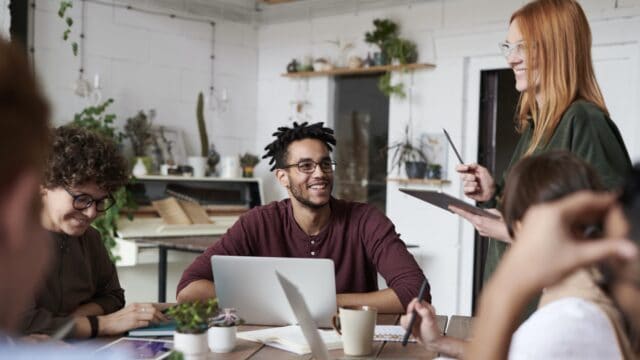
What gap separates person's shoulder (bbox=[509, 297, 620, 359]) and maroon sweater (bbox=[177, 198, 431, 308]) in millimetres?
1384

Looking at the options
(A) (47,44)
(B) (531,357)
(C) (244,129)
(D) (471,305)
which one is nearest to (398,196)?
(D) (471,305)

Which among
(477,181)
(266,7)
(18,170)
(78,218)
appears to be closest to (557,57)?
(477,181)

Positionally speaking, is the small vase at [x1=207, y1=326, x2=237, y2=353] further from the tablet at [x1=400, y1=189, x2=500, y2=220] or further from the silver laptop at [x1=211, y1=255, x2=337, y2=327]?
the tablet at [x1=400, y1=189, x2=500, y2=220]

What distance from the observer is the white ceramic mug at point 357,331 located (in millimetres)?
1739

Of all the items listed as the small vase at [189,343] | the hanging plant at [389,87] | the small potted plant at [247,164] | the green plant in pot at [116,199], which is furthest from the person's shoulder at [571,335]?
the small potted plant at [247,164]

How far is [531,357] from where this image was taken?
103 centimetres

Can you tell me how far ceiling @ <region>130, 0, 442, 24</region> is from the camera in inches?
209

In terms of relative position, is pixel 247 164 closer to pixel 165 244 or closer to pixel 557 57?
pixel 165 244

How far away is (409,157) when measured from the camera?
16.8ft

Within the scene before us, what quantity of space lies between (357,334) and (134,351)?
1.67 ft

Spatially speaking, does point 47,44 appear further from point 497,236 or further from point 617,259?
point 617,259

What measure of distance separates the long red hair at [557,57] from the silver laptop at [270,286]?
2.17ft

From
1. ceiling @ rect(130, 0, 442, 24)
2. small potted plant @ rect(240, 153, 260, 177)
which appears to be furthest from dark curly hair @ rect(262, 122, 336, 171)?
small potted plant @ rect(240, 153, 260, 177)

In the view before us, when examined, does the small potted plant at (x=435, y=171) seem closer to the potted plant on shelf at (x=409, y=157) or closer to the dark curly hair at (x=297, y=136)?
the potted plant on shelf at (x=409, y=157)
